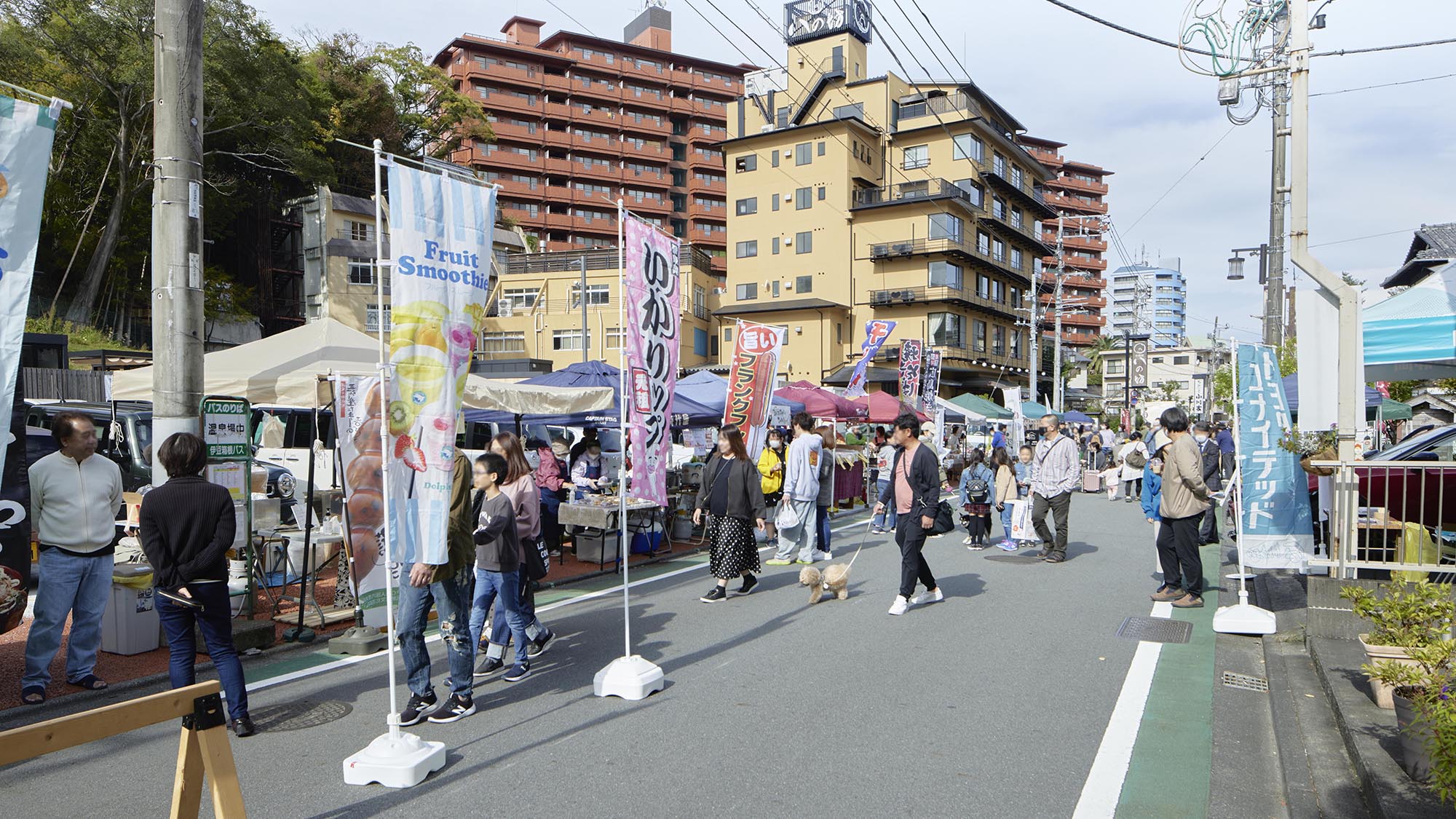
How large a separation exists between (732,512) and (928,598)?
7.26ft

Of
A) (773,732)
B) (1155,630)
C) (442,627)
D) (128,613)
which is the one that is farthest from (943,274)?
(442,627)

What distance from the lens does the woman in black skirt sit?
922cm

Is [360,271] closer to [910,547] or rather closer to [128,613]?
[128,613]

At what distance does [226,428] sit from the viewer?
752 centimetres

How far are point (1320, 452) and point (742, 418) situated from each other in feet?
22.9

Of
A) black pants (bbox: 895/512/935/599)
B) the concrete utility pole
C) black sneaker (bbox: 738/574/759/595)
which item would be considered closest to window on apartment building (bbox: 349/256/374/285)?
the concrete utility pole

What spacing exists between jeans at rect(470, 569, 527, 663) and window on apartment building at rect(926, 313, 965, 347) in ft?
152

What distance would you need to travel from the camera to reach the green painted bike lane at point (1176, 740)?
4.33 m

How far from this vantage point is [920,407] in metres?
24.5

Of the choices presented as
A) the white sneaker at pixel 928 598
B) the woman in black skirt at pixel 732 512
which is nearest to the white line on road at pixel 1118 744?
the white sneaker at pixel 928 598

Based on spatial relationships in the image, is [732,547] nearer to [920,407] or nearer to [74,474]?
[74,474]

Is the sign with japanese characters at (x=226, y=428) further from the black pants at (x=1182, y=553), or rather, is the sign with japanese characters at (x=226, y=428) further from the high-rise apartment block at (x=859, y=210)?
the high-rise apartment block at (x=859, y=210)

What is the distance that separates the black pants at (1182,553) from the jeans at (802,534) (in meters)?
4.27

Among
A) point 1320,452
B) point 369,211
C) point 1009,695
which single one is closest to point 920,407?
point 1320,452
